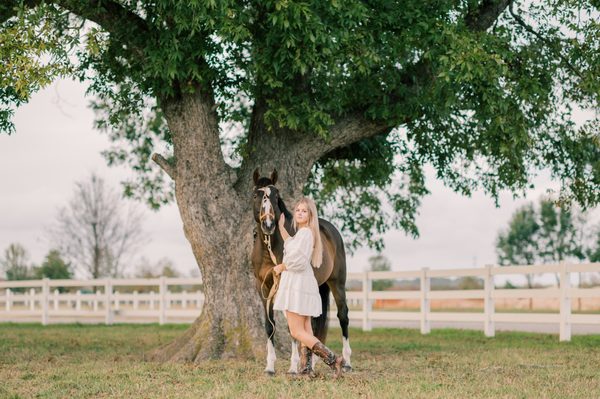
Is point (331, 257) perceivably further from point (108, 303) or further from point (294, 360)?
point (108, 303)

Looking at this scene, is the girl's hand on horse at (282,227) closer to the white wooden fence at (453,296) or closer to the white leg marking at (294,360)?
the white leg marking at (294,360)

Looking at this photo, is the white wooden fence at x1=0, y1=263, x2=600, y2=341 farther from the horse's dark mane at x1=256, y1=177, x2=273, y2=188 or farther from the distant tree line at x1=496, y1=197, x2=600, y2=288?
the distant tree line at x1=496, y1=197, x2=600, y2=288

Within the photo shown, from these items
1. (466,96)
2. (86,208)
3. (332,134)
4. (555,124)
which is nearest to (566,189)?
(555,124)

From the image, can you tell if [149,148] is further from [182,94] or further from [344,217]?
[182,94]

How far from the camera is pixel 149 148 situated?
819 inches

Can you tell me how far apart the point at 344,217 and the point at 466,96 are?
23.5 ft

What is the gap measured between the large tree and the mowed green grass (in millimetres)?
1884

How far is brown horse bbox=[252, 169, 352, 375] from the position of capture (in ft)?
31.7

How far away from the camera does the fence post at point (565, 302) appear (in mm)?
16906

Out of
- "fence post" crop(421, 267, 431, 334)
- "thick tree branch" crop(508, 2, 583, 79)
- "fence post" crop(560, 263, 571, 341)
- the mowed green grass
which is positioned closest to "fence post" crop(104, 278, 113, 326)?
the mowed green grass

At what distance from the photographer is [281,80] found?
12602 millimetres

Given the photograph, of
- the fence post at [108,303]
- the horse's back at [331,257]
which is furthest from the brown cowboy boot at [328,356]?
the fence post at [108,303]

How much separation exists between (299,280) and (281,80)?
4.16 meters

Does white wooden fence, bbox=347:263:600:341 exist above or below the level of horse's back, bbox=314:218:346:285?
below
